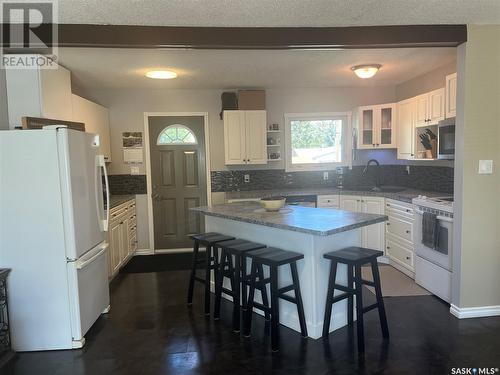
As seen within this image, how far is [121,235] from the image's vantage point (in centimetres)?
475

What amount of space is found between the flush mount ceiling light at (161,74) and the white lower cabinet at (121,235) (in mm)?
1633

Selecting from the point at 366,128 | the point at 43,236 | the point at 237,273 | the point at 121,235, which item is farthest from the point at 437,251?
the point at 121,235

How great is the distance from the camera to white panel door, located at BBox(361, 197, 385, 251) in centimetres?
481

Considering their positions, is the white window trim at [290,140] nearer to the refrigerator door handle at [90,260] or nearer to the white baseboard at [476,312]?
the white baseboard at [476,312]

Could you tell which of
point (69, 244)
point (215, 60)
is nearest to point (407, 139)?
point (215, 60)

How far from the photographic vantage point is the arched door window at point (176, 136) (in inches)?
221

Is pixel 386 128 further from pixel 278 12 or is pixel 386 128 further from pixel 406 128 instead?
pixel 278 12

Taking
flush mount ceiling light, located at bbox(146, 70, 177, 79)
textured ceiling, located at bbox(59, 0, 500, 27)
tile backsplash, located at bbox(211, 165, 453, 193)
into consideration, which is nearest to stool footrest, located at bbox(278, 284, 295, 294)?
textured ceiling, located at bbox(59, 0, 500, 27)

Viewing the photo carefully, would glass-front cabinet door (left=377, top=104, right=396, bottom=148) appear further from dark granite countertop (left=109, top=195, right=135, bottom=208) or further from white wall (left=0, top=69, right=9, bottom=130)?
white wall (left=0, top=69, right=9, bottom=130)

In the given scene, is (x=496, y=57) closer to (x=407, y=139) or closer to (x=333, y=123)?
(x=407, y=139)

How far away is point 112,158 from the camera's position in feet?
18.2

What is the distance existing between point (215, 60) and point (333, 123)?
2.60 m

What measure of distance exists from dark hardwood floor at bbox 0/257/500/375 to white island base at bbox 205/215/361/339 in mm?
112

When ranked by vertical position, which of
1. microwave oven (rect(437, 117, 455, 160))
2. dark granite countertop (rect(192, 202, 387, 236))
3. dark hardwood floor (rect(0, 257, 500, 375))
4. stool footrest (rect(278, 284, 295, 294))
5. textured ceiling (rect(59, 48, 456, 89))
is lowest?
dark hardwood floor (rect(0, 257, 500, 375))
